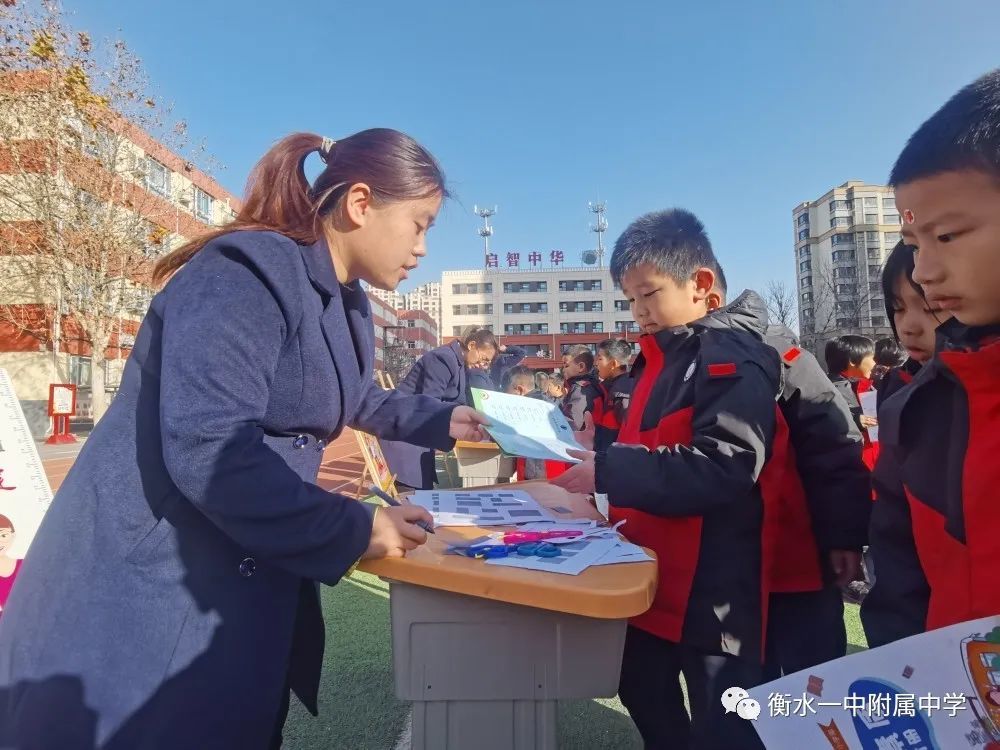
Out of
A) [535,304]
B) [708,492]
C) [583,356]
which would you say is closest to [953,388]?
[708,492]

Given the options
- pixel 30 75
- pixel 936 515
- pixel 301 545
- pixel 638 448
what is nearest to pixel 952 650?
pixel 936 515

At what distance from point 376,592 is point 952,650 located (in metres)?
3.27

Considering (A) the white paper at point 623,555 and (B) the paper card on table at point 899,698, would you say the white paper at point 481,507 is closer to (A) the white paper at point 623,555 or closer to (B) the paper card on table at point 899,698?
A: (A) the white paper at point 623,555

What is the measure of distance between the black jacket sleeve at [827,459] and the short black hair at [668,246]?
14.6 inches

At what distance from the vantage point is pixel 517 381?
6719mm

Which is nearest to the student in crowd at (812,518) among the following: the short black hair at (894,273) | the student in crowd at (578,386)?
the short black hair at (894,273)

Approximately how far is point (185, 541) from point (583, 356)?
222 inches

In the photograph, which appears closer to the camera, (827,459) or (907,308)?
(827,459)

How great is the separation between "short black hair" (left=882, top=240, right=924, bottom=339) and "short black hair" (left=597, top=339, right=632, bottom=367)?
11.5ft

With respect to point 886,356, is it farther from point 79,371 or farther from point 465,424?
point 79,371

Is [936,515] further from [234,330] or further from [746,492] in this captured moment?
[234,330]

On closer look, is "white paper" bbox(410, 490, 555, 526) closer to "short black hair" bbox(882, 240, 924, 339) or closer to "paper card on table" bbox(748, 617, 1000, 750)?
"paper card on table" bbox(748, 617, 1000, 750)

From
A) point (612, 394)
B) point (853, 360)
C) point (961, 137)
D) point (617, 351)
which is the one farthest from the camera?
point (617, 351)

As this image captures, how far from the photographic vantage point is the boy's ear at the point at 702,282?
1553mm
